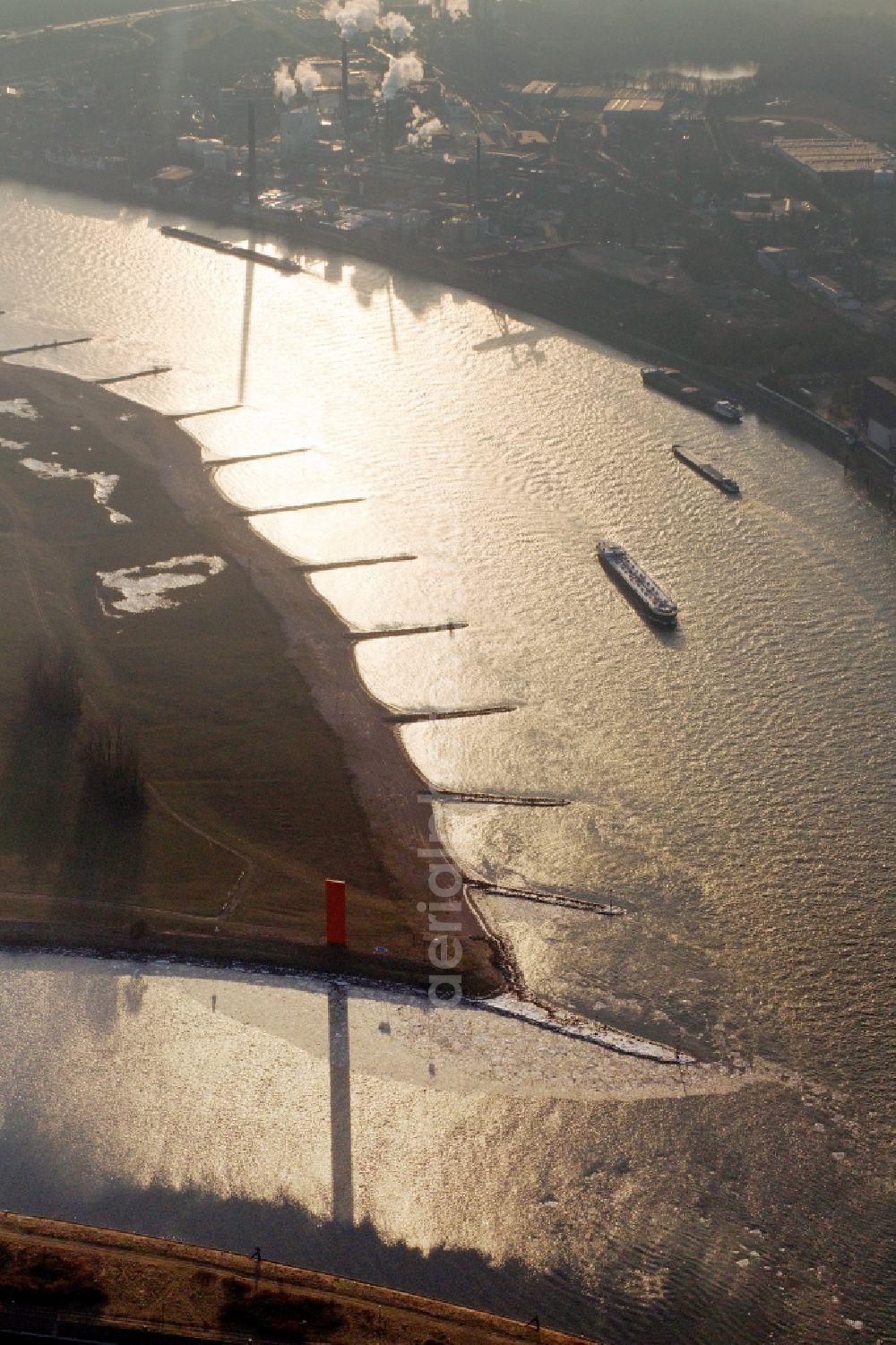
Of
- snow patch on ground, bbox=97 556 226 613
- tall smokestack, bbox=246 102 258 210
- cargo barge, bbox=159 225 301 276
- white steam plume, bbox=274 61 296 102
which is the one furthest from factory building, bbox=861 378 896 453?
white steam plume, bbox=274 61 296 102

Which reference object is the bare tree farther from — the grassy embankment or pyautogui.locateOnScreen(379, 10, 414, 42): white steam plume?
pyautogui.locateOnScreen(379, 10, 414, 42): white steam plume

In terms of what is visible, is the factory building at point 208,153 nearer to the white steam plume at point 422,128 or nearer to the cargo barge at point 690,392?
the white steam plume at point 422,128

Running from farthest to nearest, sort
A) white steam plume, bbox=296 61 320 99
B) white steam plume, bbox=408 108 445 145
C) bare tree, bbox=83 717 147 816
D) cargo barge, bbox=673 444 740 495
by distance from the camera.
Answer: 1. white steam plume, bbox=296 61 320 99
2. white steam plume, bbox=408 108 445 145
3. cargo barge, bbox=673 444 740 495
4. bare tree, bbox=83 717 147 816

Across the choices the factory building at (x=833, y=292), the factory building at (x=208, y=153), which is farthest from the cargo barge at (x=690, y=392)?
the factory building at (x=208, y=153)

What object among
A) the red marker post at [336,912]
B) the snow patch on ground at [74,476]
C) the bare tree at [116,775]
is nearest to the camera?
the red marker post at [336,912]

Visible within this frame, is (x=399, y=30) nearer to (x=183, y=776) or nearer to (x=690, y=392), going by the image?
(x=690, y=392)

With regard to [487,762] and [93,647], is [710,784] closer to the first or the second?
[487,762]

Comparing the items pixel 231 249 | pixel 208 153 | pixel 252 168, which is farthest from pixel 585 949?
pixel 208 153
